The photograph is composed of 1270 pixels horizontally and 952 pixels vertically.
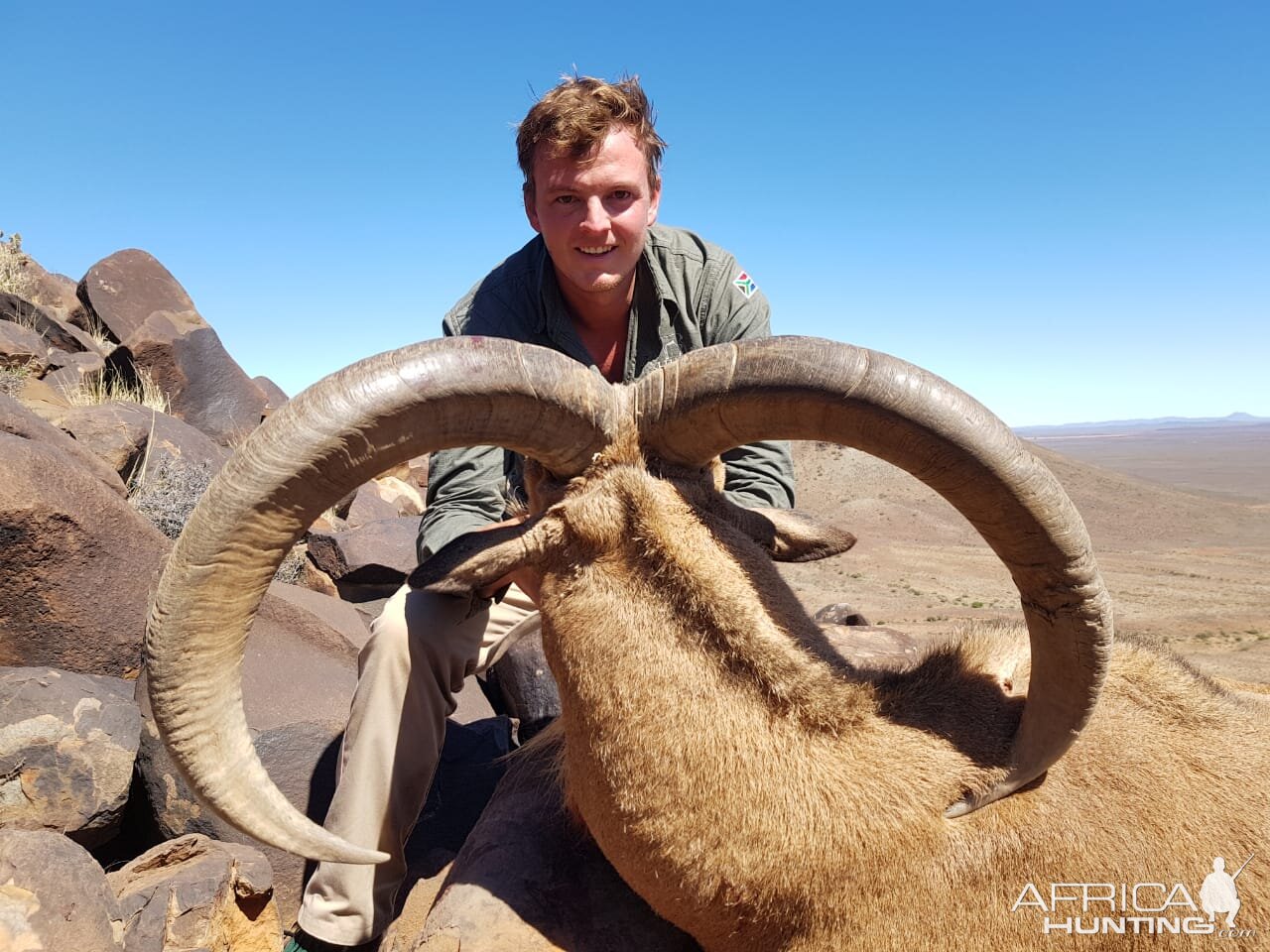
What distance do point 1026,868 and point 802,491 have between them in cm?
2594

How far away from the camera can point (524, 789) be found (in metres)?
3.71

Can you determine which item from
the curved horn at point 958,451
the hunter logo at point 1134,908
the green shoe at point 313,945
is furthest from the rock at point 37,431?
the hunter logo at point 1134,908

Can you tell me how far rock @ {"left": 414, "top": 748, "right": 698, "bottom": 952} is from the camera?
117 inches

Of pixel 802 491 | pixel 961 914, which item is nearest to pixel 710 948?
pixel 961 914

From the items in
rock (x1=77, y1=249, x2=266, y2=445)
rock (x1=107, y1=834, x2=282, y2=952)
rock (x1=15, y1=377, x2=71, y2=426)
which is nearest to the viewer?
rock (x1=107, y1=834, x2=282, y2=952)

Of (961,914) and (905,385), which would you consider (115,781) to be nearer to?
(961,914)

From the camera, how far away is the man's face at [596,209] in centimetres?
369

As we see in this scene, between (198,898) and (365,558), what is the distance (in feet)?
17.2

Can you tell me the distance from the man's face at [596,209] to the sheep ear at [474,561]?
1.66 metres

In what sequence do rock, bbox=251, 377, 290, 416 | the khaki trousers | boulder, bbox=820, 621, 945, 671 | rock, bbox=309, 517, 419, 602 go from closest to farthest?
boulder, bbox=820, 621, 945, 671 < the khaki trousers < rock, bbox=309, 517, 419, 602 < rock, bbox=251, 377, 290, 416

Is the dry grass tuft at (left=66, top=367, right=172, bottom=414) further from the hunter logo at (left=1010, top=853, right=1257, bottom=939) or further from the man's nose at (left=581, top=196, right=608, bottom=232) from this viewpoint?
the hunter logo at (left=1010, top=853, right=1257, bottom=939)

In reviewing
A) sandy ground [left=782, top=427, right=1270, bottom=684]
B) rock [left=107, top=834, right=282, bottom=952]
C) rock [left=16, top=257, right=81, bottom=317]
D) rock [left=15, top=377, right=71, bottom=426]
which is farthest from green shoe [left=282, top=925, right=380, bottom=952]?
rock [left=16, top=257, right=81, bottom=317]

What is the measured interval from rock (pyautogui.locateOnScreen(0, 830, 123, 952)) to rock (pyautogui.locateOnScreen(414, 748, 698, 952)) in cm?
110

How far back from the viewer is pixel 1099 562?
17359 mm
